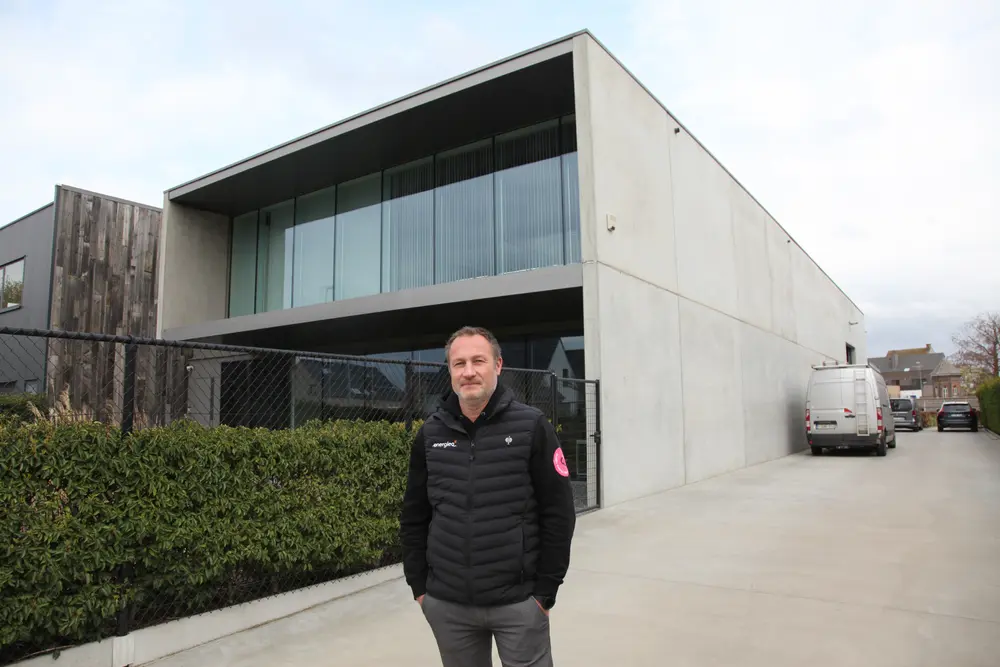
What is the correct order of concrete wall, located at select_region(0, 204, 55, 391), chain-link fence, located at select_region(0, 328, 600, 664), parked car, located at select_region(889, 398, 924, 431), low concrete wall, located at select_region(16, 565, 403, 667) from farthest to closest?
parked car, located at select_region(889, 398, 924, 431) → concrete wall, located at select_region(0, 204, 55, 391) → chain-link fence, located at select_region(0, 328, 600, 664) → low concrete wall, located at select_region(16, 565, 403, 667)

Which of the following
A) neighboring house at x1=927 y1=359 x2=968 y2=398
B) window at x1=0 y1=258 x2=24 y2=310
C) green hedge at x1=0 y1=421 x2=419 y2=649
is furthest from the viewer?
neighboring house at x1=927 y1=359 x2=968 y2=398

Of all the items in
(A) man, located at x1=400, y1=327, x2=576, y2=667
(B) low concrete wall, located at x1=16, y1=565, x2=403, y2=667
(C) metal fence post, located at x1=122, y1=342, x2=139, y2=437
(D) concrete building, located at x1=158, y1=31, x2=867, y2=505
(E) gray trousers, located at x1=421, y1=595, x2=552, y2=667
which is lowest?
(B) low concrete wall, located at x1=16, y1=565, x2=403, y2=667

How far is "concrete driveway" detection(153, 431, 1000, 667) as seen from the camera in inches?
138

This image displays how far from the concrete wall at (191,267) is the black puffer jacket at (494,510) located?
14887 mm

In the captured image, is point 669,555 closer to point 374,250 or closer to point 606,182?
point 606,182

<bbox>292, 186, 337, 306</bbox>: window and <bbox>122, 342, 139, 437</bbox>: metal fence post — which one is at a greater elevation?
<bbox>292, 186, 337, 306</bbox>: window

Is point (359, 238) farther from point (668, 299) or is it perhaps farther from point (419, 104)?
point (668, 299)

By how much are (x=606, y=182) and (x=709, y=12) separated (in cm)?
261

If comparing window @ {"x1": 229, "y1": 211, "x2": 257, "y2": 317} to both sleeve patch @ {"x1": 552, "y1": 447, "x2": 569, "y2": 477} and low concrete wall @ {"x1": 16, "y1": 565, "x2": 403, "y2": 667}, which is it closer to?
low concrete wall @ {"x1": 16, "y1": 565, "x2": 403, "y2": 667}

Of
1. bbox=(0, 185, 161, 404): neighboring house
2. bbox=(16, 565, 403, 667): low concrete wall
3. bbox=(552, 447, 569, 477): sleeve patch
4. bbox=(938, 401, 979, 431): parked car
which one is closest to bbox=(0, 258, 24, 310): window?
bbox=(0, 185, 161, 404): neighboring house

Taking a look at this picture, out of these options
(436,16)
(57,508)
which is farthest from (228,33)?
(57,508)

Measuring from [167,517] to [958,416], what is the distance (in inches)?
1414

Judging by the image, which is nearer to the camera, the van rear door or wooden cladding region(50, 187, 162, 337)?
the van rear door

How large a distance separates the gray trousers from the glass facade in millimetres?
8503
